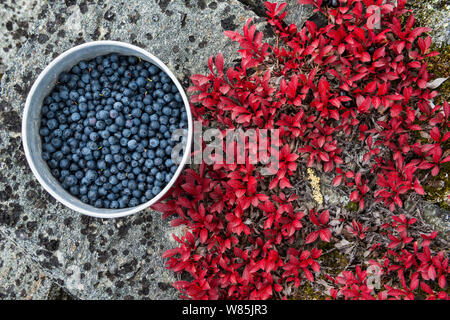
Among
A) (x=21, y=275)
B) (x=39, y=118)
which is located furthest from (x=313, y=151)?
(x=21, y=275)

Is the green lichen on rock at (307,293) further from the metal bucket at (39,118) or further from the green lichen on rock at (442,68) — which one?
the green lichen on rock at (442,68)

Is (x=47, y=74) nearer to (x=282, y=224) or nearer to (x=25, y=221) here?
(x=25, y=221)

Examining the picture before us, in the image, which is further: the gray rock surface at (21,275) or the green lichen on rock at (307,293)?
the gray rock surface at (21,275)

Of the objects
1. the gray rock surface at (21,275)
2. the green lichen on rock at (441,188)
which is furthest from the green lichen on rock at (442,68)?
the gray rock surface at (21,275)

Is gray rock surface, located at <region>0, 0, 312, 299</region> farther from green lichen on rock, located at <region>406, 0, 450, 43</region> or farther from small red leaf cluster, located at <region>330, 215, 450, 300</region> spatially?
small red leaf cluster, located at <region>330, 215, 450, 300</region>

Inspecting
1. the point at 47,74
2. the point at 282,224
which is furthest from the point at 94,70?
the point at 282,224

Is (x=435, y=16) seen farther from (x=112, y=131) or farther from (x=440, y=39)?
(x=112, y=131)

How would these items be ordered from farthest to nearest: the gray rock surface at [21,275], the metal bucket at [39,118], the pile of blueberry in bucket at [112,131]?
the gray rock surface at [21,275], the pile of blueberry in bucket at [112,131], the metal bucket at [39,118]
